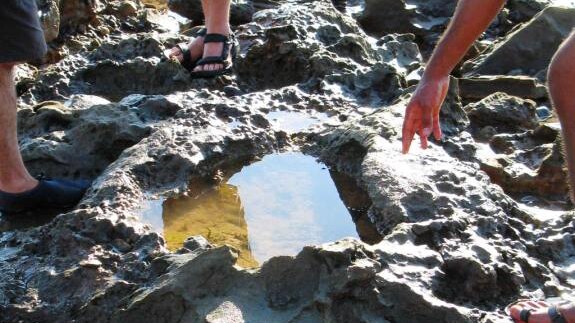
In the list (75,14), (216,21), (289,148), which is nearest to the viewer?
(289,148)

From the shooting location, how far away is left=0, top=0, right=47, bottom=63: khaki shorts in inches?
129

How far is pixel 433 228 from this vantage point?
10.3 feet

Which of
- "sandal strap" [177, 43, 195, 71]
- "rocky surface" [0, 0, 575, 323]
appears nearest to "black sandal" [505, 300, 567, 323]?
"rocky surface" [0, 0, 575, 323]

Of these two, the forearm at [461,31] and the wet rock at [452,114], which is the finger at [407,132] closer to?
the forearm at [461,31]

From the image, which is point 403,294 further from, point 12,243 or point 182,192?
point 12,243

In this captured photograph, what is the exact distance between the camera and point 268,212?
3.62m

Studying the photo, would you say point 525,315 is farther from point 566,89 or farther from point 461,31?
point 461,31

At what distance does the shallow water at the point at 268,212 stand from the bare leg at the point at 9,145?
57 centimetres

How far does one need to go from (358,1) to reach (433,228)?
508cm

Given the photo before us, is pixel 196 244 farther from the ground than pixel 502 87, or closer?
closer

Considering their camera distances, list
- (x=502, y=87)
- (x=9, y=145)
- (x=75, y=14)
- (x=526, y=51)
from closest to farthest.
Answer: (x=9, y=145)
(x=502, y=87)
(x=526, y=51)
(x=75, y=14)

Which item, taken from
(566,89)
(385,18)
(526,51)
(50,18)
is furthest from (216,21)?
(566,89)

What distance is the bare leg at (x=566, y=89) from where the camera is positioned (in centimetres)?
252

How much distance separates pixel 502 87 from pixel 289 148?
1.89 m
